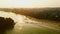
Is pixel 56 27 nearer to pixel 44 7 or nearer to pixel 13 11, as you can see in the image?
pixel 44 7

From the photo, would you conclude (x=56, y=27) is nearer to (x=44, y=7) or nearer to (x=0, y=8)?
(x=44, y=7)

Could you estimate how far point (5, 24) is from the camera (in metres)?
1.03

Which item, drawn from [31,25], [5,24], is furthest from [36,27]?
[5,24]

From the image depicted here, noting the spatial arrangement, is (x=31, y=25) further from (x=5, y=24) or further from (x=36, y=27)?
(x=5, y=24)

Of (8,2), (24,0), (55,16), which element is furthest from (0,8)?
(55,16)

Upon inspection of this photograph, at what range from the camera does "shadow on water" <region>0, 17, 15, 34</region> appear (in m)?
1.01

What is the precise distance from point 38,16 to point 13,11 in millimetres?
206

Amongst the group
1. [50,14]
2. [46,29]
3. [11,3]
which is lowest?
[46,29]

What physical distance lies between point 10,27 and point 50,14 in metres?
0.34

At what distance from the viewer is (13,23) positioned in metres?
1.01

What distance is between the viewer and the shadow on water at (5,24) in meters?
1.01

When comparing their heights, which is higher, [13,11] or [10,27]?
[13,11]

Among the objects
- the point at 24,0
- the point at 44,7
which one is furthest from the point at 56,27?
the point at 24,0

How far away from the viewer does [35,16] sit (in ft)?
3.22
